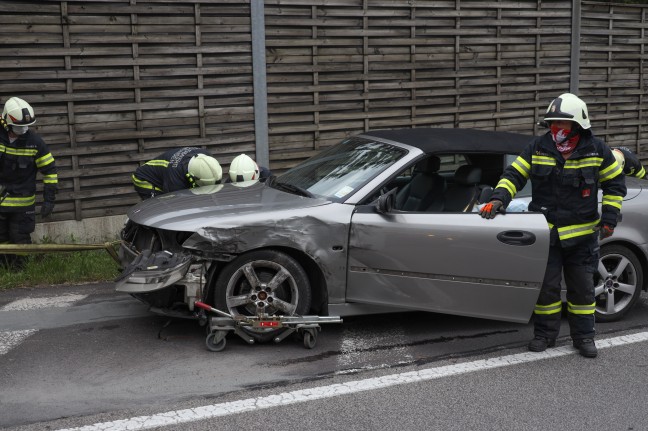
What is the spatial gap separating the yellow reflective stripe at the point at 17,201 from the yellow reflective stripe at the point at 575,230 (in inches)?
196

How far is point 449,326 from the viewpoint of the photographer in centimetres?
605

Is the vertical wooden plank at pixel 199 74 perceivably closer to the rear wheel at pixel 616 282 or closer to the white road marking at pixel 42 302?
the white road marking at pixel 42 302

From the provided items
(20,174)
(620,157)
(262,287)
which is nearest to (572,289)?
(620,157)

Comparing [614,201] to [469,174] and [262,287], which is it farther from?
[262,287]

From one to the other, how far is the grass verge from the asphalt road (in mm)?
958

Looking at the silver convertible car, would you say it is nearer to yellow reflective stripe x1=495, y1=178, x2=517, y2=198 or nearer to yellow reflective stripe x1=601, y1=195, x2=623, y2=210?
yellow reflective stripe x1=495, y1=178, x2=517, y2=198

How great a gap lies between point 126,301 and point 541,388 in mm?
3423

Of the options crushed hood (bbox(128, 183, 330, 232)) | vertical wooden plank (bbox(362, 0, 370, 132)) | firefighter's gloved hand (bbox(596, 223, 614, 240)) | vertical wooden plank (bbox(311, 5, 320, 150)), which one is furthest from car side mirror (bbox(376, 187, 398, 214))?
vertical wooden plank (bbox(362, 0, 370, 132))

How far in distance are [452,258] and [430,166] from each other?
3.04 ft

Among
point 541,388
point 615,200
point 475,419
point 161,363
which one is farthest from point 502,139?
point 161,363

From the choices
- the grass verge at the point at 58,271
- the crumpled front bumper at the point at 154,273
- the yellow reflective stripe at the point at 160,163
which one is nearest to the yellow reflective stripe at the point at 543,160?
the crumpled front bumper at the point at 154,273

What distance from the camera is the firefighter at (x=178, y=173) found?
689 centimetres

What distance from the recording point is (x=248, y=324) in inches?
207

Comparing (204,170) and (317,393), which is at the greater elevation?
(204,170)
